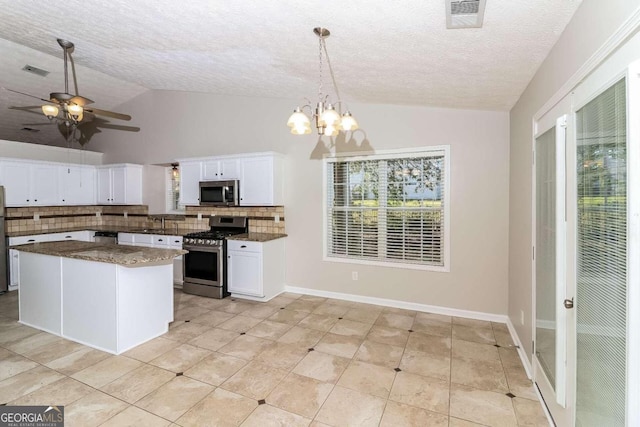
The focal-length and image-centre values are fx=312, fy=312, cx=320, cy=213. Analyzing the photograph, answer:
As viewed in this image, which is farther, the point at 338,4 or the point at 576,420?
the point at 338,4

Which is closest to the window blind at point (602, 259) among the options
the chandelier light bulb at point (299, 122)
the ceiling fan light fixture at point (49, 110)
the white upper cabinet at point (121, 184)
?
the chandelier light bulb at point (299, 122)

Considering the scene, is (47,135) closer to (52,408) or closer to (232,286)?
(232,286)

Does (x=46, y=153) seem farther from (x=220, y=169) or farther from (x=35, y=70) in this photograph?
(x=220, y=169)

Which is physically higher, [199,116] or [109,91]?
[109,91]

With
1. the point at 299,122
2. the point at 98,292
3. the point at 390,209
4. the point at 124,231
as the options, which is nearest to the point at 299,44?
the point at 299,122

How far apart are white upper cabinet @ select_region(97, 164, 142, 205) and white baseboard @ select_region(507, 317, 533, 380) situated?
6515mm

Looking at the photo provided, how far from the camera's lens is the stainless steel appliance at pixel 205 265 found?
4645mm

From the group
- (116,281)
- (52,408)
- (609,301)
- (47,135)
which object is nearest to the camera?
(609,301)

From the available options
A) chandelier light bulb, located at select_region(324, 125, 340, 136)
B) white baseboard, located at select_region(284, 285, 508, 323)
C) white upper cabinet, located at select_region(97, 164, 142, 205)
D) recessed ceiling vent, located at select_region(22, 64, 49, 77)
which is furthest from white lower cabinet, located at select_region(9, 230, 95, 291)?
chandelier light bulb, located at select_region(324, 125, 340, 136)

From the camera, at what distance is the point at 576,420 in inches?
67.6

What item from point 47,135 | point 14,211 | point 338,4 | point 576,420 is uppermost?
point 47,135

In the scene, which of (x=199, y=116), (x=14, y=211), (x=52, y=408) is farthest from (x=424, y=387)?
(x=14, y=211)

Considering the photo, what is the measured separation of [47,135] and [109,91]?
7.49 ft

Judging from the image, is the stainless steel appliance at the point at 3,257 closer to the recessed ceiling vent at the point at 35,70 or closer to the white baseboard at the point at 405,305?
the recessed ceiling vent at the point at 35,70
